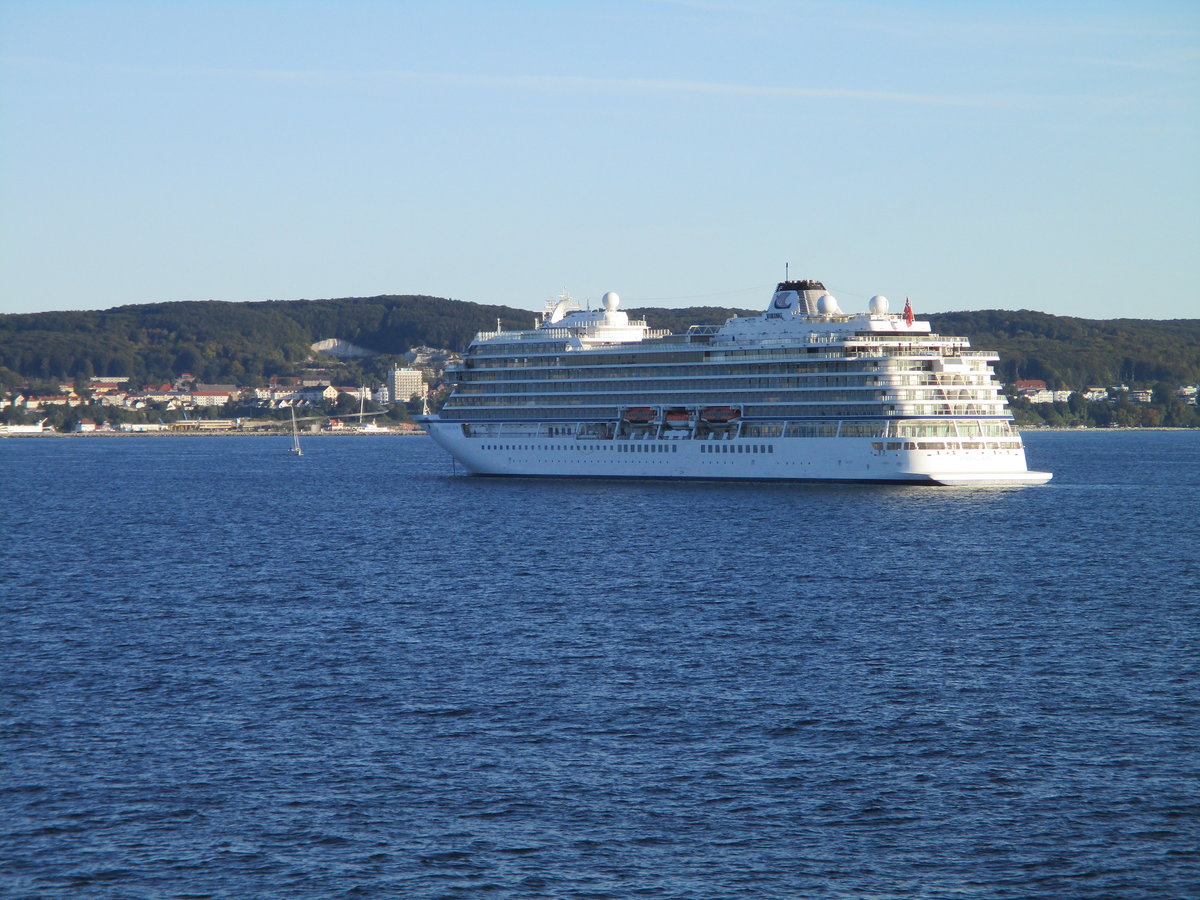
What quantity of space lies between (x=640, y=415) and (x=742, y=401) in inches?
345

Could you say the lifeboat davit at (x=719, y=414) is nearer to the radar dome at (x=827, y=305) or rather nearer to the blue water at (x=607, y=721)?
the radar dome at (x=827, y=305)

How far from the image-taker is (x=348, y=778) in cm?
3014

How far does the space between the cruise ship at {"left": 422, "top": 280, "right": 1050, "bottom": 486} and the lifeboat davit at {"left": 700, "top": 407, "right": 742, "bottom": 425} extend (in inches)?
4.5

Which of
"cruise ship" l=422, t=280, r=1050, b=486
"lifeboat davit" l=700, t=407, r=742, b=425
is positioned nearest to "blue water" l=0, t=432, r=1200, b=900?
"cruise ship" l=422, t=280, r=1050, b=486

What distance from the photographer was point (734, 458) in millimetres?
107062

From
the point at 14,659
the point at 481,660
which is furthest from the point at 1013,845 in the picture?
the point at 14,659

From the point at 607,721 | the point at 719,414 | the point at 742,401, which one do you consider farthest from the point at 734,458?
the point at 607,721

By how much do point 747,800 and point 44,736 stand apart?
15.6 metres

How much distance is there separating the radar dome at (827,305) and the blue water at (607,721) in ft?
149

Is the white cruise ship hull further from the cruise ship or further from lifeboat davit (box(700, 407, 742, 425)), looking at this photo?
lifeboat davit (box(700, 407, 742, 425))

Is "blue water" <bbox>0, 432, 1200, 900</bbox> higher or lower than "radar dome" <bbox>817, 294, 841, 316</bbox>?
lower

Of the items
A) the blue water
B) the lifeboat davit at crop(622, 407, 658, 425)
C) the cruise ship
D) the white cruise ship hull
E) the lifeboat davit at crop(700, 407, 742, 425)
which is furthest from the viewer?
the lifeboat davit at crop(622, 407, 658, 425)

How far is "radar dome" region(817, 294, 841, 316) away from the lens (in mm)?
113375

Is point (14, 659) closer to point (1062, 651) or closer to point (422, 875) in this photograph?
point (422, 875)
